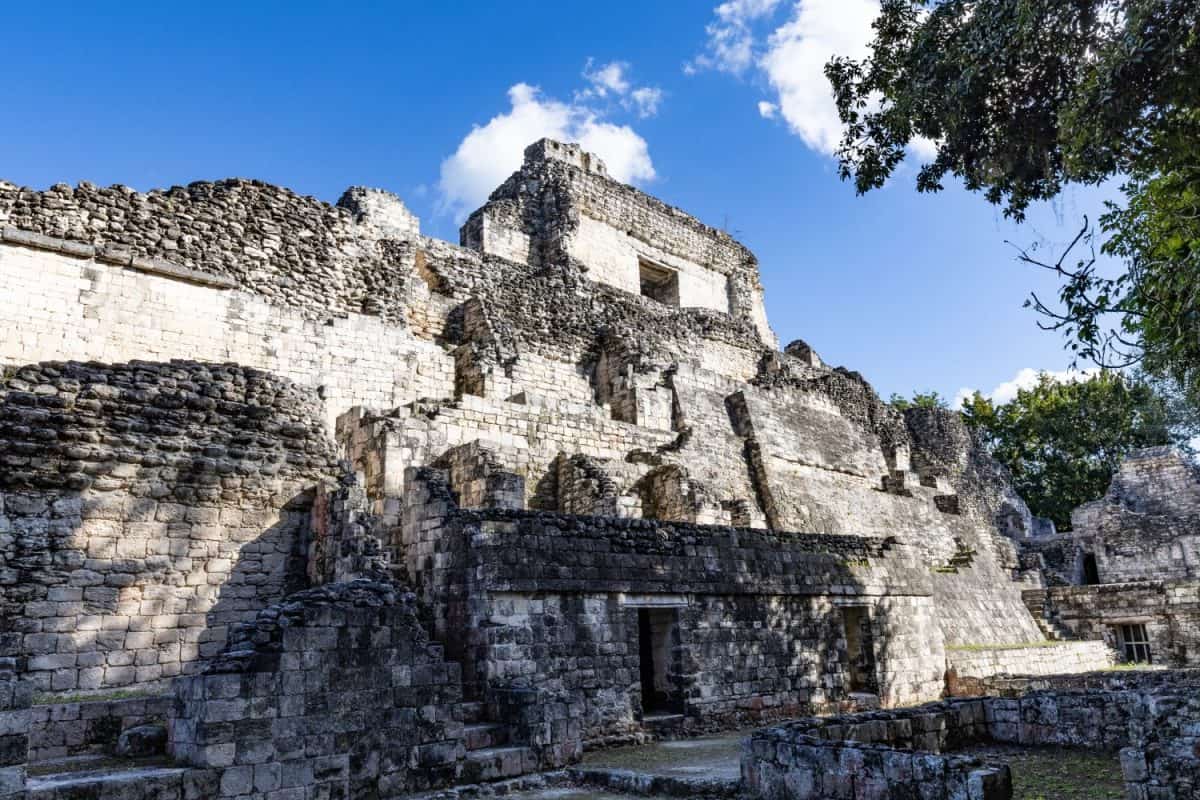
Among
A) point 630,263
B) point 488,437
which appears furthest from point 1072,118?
point 630,263

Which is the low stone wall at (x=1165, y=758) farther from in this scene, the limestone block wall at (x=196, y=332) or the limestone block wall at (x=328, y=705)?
the limestone block wall at (x=196, y=332)

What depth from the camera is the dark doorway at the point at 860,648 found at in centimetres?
1372

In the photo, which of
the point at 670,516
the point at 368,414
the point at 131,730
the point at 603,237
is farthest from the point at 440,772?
the point at 603,237

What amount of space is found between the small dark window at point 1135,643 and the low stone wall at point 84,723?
72.6 ft

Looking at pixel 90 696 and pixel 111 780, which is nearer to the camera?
pixel 111 780

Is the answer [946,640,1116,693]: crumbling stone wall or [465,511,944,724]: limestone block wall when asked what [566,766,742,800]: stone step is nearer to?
[465,511,944,724]: limestone block wall

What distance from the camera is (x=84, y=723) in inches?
285

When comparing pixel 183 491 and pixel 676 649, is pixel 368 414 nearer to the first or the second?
pixel 183 491

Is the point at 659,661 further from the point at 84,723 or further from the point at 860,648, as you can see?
the point at 84,723

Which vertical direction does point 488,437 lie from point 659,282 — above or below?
below

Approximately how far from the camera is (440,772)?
7.70 meters

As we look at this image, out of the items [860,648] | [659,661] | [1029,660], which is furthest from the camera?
[1029,660]

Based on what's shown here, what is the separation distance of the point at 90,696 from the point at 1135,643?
894 inches

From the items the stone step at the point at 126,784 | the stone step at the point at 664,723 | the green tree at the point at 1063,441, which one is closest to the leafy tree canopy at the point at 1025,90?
the stone step at the point at 664,723
